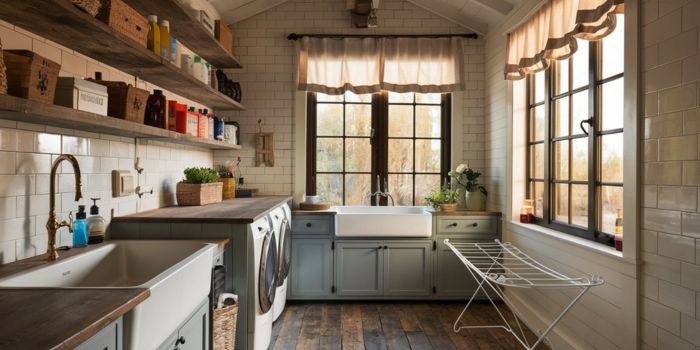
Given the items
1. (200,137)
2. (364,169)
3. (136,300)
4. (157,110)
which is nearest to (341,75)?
(364,169)

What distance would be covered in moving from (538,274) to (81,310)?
2.86 meters

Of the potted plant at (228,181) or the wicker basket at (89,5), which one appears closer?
the wicker basket at (89,5)

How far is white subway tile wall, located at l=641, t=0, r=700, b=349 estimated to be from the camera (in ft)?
5.78

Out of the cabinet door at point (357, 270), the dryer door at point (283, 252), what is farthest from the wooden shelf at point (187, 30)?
the cabinet door at point (357, 270)

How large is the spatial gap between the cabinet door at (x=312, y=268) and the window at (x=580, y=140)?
6.16 ft

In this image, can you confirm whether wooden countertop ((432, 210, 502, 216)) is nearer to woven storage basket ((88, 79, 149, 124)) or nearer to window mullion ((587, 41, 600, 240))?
window mullion ((587, 41, 600, 240))

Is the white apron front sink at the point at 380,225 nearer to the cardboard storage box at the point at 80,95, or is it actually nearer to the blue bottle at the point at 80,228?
the blue bottle at the point at 80,228

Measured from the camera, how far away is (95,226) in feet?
6.75

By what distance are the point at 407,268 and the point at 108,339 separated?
3.00 m

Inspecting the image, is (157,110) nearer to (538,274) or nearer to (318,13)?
(318,13)

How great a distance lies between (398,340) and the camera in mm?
3021

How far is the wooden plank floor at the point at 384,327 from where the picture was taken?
2.96m

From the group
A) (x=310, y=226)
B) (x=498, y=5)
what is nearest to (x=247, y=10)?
(x=310, y=226)

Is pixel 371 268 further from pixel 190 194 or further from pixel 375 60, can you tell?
pixel 375 60
